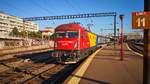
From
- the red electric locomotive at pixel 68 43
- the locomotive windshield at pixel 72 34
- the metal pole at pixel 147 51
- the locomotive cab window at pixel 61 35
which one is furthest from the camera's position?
the locomotive cab window at pixel 61 35

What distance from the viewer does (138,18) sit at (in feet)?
15.4

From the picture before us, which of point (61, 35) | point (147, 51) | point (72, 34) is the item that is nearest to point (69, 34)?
point (72, 34)

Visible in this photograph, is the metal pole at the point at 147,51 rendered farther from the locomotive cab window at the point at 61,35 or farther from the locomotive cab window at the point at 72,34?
the locomotive cab window at the point at 61,35

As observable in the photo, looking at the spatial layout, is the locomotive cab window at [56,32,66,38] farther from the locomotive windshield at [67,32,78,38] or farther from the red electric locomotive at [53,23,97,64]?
the locomotive windshield at [67,32,78,38]

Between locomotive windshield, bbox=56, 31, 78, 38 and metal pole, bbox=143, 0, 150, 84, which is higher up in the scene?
locomotive windshield, bbox=56, 31, 78, 38

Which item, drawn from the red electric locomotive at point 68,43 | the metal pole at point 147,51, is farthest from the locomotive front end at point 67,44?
the metal pole at point 147,51

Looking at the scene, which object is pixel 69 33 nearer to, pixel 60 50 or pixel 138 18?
pixel 60 50

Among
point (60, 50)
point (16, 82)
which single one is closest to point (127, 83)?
point (16, 82)

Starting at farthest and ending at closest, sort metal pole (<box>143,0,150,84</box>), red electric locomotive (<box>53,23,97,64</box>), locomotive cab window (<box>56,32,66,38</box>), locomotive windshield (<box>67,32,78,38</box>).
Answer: locomotive cab window (<box>56,32,66,38</box>) → locomotive windshield (<box>67,32,78,38</box>) → red electric locomotive (<box>53,23,97,64</box>) → metal pole (<box>143,0,150,84</box>)

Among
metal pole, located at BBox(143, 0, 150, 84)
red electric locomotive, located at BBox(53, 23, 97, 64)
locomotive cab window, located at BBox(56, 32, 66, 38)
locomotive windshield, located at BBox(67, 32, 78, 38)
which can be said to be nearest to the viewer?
metal pole, located at BBox(143, 0, 150, 84)

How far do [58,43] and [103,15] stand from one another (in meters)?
40.7

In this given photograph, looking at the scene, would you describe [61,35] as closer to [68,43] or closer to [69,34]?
[69,34]

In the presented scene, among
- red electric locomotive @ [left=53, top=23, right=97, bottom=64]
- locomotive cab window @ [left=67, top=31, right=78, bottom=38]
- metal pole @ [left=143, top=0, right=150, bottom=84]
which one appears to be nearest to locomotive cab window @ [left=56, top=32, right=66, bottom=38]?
red electric locomotive @ [left=53, top=23, right=97, bottom=64]

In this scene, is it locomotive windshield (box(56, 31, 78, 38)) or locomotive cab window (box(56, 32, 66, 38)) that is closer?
locomotive windshield (box(56, 31, 78, 38))
